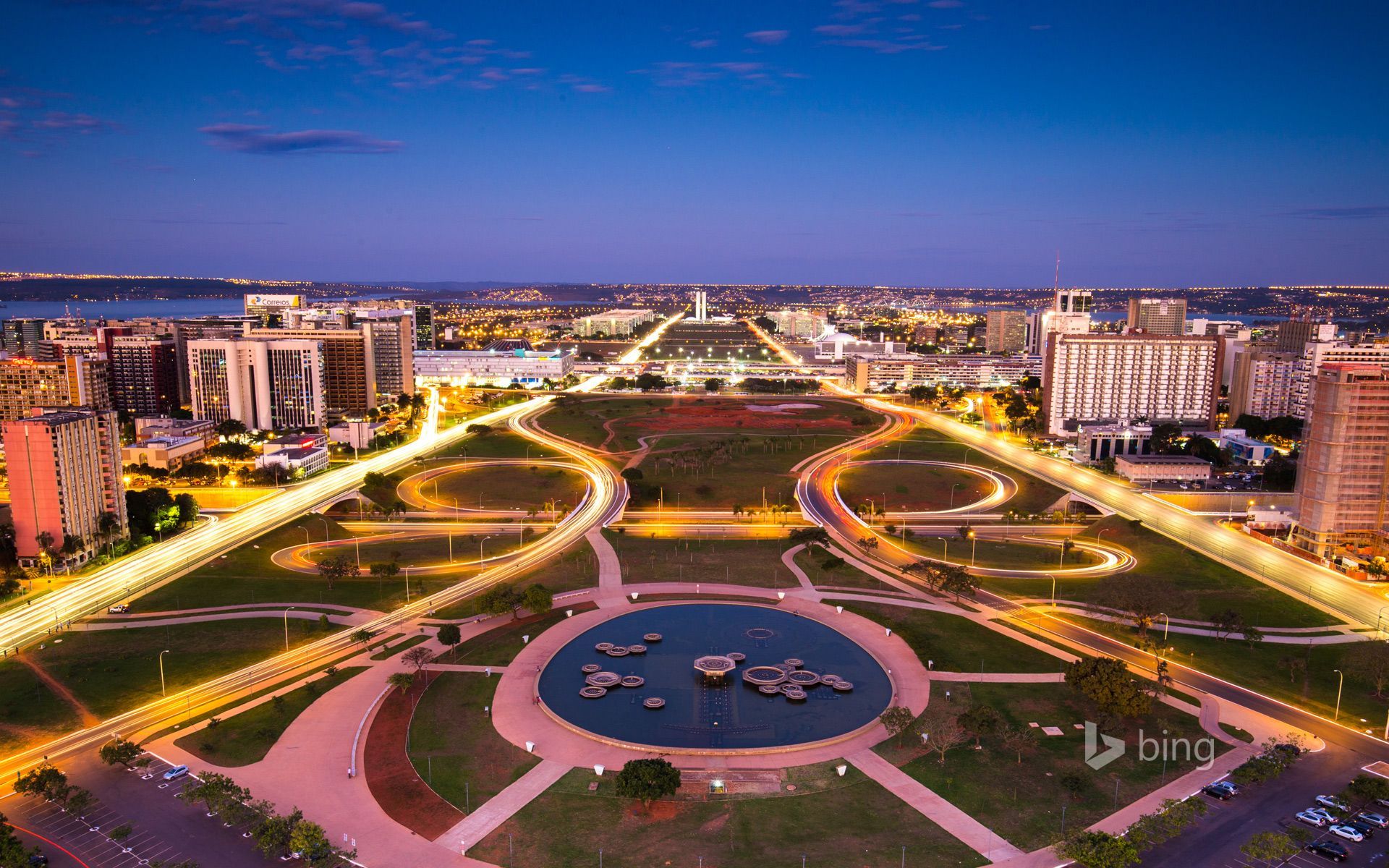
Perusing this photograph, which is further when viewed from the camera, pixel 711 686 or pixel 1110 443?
pixel 1110 443

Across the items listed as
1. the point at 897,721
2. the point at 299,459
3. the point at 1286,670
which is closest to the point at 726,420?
the point at 299,459

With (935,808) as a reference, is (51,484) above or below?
above

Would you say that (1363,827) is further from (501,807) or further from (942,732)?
(501,807)

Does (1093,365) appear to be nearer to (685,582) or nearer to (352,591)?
(685,582)

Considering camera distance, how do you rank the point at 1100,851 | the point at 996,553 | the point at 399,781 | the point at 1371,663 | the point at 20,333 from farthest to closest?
the point at 20,333 < the point at 996,553 < the point at 1371,663 < the point at 399,781 < the point at 1100,851

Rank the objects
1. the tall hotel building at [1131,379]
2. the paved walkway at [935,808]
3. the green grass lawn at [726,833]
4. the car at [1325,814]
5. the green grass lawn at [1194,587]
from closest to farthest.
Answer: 1. the green grass lawn at [726,833]
2. the paved walkway at [935,808]
3. the car at [1325,814]
4. the green grass lawn at [1194,587]
5. the tall hotel building at [1131,379]

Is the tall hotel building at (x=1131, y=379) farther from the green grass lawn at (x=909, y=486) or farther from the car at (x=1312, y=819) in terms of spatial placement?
the car at (x=1312, y=819)

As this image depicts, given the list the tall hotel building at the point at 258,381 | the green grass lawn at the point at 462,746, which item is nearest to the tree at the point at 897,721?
the green grass lawn at the point at 462,746
